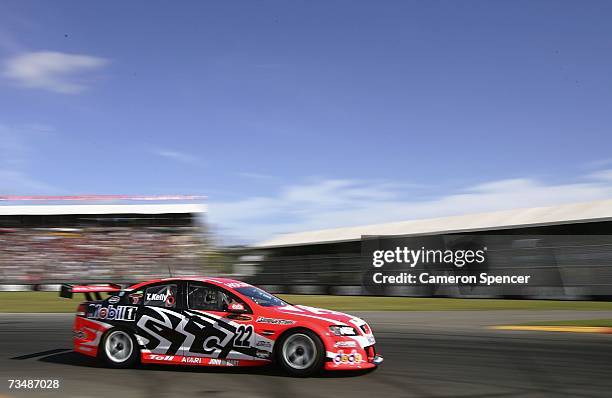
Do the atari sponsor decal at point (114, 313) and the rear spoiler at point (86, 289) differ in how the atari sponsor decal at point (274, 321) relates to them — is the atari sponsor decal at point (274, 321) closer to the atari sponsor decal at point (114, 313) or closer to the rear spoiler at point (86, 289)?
the atari sponsor decal at point (114, 313)

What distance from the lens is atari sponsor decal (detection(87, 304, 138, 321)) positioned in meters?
8.88

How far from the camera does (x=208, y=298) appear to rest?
28.5 ft

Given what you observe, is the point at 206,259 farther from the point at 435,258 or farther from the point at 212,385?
the point at 212,385

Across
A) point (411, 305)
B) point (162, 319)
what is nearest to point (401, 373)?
point (162, 319)

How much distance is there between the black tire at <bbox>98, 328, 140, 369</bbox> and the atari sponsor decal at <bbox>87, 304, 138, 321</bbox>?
17cm

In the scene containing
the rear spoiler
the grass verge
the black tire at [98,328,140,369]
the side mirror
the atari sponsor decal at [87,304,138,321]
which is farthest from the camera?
the grass verge

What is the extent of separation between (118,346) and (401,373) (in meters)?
3.79

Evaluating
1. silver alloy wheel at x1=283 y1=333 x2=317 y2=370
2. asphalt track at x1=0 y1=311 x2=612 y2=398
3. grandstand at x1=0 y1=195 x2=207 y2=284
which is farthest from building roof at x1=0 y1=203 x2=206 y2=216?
silver alloy wheel at x1=283 y1=333 x2=317 y2=370

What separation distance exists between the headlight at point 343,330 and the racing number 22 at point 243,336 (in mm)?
1049

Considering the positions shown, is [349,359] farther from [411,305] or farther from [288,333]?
[411,305]

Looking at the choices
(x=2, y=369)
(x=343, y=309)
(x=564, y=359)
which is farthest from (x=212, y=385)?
(x=343, y=309)

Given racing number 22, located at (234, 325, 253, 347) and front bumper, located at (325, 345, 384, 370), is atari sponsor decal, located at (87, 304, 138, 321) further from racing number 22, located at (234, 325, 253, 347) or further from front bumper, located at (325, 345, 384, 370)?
front bumper, located at (325, 345, 384, 370)

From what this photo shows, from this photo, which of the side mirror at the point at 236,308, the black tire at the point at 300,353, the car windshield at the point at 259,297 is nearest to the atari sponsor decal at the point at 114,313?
the side mirror at the point at 236,308

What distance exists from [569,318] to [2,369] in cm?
1297
